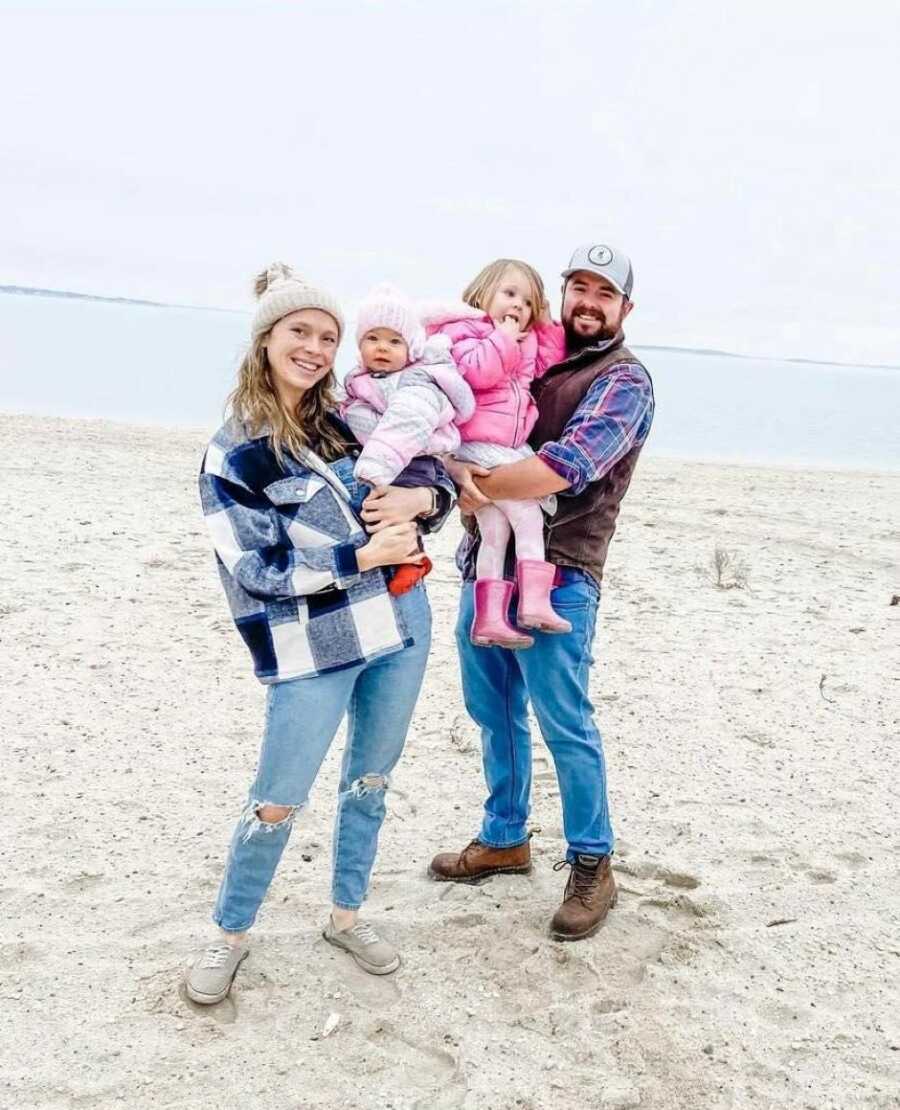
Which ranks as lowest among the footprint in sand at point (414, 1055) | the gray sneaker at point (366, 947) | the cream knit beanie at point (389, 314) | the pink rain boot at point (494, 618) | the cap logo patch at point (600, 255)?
the footprint in sand at point (414, 1055)

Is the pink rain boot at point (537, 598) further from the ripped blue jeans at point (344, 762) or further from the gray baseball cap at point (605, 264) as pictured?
the gray baseball cap at point (605, 264)

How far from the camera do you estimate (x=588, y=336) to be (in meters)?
3.33

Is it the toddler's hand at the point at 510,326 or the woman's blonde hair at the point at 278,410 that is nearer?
the woman's blonde hair at the point at 278,410

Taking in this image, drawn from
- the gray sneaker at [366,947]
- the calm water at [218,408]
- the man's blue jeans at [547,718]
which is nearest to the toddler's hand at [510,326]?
the man's blue jeans at [547,718]

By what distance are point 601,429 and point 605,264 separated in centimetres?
51

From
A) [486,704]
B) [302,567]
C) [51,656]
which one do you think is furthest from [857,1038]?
[51,656]

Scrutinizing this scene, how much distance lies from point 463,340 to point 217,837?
210 centimetres

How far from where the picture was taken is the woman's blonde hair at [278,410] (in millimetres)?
2734

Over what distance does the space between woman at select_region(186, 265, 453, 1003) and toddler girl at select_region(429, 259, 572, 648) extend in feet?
1.06

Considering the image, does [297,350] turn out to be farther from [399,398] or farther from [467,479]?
[467,479]

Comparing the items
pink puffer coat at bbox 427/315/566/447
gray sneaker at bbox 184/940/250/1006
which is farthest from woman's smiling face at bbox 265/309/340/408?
gray sneaker at bbox 184/940/250/1006

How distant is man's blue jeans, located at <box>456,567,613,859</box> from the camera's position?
3307mm

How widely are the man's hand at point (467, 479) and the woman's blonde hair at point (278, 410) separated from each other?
43cm

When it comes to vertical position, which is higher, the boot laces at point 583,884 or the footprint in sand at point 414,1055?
the boot laces at point 583,884
